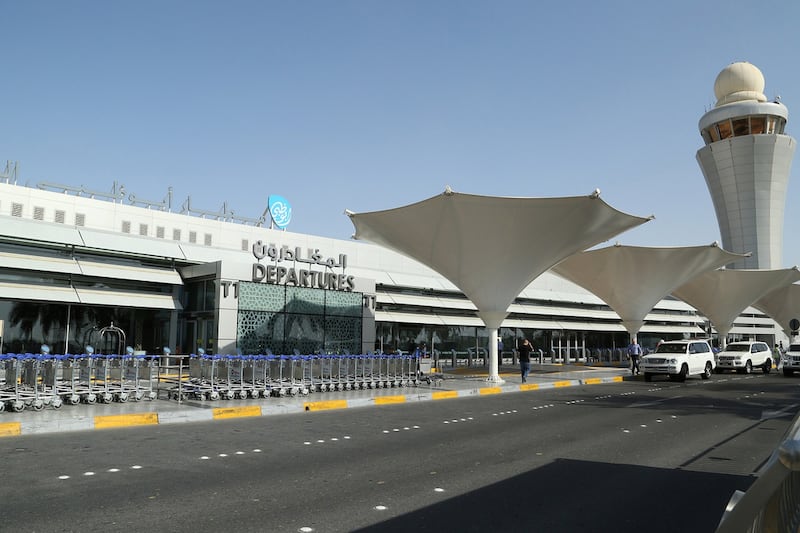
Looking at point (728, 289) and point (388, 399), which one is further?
point (728, 289)

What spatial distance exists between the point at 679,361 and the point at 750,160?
204 feet

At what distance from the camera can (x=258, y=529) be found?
5062 mm

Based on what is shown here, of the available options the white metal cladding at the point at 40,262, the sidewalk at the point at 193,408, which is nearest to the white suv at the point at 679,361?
the sidewalk at the point at 193,408

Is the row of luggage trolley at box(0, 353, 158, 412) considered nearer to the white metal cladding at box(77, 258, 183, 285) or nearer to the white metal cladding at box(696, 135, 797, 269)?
the white metal cladding at box(77, 258, 183, 285)

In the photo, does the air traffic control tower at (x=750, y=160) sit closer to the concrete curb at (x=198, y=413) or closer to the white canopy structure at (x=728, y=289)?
the white canopy structure at (x=728, y=289)

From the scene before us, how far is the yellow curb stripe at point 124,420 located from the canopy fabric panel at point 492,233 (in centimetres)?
1198

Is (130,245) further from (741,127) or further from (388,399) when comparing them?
(741,127)

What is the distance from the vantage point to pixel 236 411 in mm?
13438

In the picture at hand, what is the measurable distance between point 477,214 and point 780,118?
7260cm

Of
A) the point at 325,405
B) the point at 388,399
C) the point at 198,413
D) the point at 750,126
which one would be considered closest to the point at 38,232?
the point at 198,413

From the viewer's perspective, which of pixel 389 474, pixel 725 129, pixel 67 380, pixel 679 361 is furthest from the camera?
pixel 725 129

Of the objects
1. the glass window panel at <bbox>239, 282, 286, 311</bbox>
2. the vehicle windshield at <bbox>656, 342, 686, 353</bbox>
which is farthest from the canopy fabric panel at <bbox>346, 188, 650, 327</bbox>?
the vehicle windshield at <bbox>656, 342, 686, 353</bbox>

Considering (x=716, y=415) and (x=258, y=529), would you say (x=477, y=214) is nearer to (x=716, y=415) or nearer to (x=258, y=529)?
(x=716, y=415)

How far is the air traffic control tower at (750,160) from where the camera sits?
74.6 m
